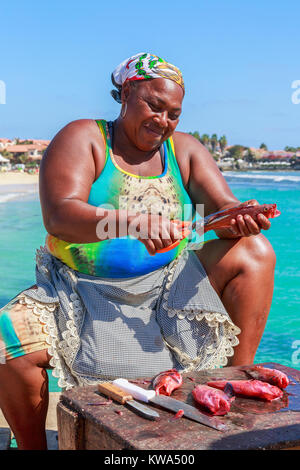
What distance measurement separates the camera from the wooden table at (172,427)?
157 centimetres

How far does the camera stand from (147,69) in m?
2.45

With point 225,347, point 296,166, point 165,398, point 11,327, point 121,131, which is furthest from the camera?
point 296,166

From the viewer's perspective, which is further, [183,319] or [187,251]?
[187,251]

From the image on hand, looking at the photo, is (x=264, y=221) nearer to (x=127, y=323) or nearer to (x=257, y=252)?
(x=257, y=252)

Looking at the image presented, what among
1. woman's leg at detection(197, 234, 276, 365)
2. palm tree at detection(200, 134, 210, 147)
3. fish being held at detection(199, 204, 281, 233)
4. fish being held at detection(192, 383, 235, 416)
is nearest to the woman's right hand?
fish being held at detection(199, 204, 281, 233)

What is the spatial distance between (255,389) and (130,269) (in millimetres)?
771

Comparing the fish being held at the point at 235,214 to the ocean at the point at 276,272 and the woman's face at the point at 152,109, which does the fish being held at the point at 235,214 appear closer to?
the woman's face at the point at 152,109

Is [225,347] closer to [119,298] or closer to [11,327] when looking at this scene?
[119,298]

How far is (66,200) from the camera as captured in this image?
227 centimetres

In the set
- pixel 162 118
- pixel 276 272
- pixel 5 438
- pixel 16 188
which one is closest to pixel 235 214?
pixel 162 118

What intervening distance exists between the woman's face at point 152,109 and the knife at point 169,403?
110cm

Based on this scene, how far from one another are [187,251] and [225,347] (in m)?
0.49

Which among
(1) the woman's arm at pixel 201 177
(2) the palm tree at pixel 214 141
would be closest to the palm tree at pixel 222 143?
(2) the palm tree at pixel 214 141
